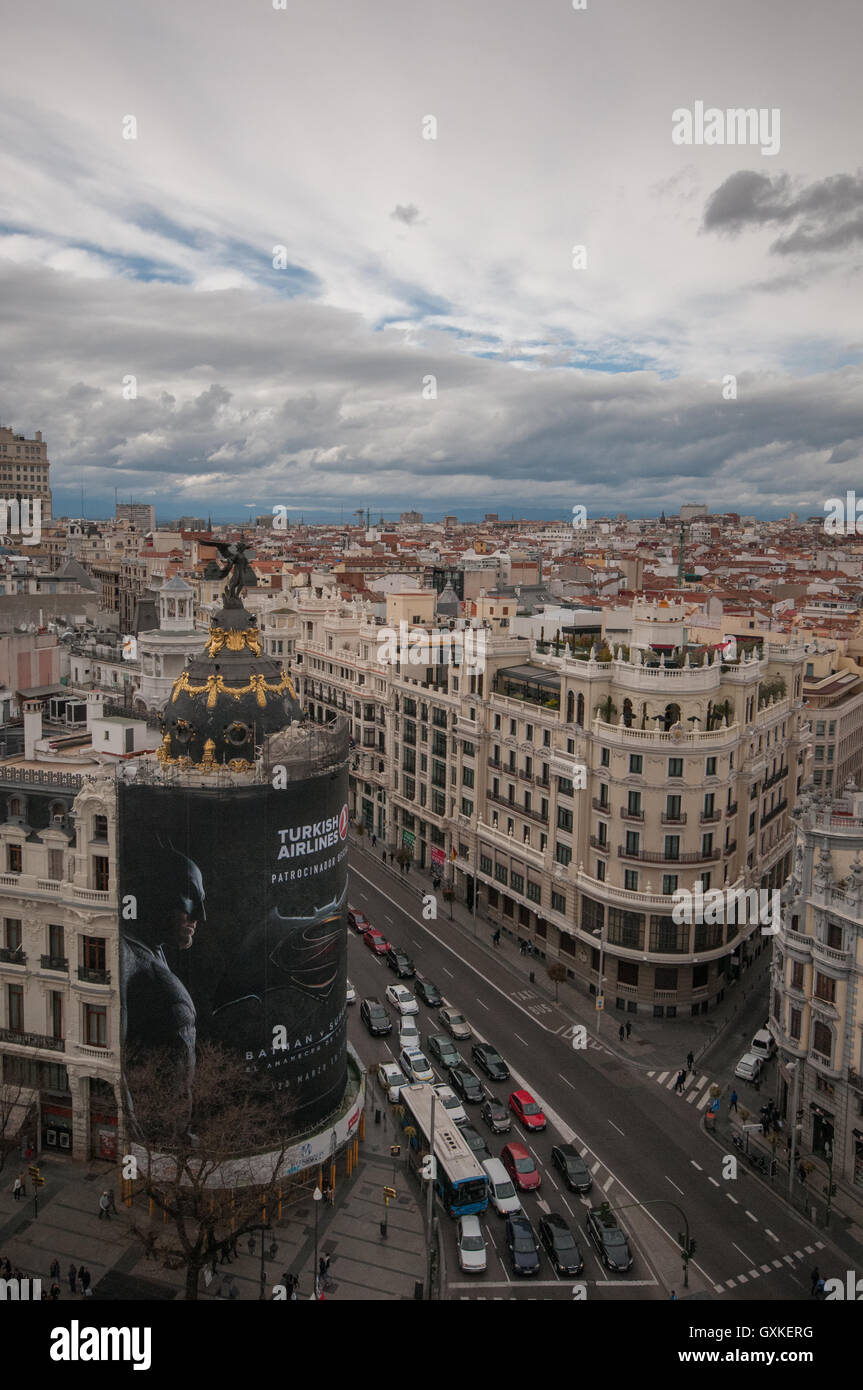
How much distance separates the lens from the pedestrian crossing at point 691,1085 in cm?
5359

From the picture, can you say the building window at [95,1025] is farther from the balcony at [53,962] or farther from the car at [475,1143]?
the car at [475,1143]

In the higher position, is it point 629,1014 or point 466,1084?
point 466,1084

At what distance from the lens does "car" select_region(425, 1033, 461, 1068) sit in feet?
182

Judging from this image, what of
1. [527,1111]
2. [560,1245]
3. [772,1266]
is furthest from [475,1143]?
[772,1266]

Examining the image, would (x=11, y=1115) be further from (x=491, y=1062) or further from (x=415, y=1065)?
(x=491, y=1062)

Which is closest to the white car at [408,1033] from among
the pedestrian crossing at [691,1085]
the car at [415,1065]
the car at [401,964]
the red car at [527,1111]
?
the car at [415,1065]

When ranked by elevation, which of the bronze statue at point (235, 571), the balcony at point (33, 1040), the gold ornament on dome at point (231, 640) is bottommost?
the balcony at point (33, 1040)

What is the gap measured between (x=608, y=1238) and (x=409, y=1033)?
18312mm

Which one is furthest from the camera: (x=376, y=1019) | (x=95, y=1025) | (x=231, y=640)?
(x=376, y=1019)

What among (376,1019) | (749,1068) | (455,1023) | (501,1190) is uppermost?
(376,1019)

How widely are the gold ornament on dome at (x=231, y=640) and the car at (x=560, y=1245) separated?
26.8 m

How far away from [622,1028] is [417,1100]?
16.3m

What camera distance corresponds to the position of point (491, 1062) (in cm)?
5491

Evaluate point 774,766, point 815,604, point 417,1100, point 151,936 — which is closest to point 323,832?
point 151,936
